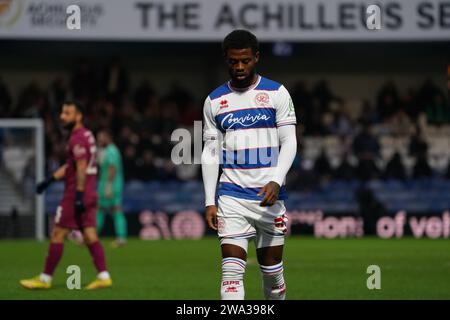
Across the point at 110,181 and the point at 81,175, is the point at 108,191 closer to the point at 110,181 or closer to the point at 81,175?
the point at 110,181

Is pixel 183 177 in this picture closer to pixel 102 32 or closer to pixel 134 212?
pixel 134 212

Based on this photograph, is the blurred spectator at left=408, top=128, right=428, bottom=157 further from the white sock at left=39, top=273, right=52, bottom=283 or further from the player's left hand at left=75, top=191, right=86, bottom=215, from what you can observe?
the white sock at left=39, top=273, right=52, bottom=283

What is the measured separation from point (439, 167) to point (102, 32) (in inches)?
350

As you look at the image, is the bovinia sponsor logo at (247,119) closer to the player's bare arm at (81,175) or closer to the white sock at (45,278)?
the player's bare arm at (81,175)

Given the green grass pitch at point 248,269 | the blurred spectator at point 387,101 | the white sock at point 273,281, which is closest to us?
the white sock at point 273,281

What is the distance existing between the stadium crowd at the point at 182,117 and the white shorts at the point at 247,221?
16.2 m

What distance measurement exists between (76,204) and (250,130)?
4.58 meters

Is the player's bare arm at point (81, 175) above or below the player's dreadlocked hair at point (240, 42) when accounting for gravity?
below

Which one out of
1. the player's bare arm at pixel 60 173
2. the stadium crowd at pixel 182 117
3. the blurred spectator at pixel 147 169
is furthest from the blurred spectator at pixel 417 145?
the player's bare arm at pixel 60 173

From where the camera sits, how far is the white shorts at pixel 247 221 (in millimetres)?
8320

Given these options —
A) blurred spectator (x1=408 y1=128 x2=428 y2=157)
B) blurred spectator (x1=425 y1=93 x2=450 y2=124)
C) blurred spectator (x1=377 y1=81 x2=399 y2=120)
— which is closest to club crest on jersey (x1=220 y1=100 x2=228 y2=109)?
blurred spectator (x1=408 y1=128 x2=428 y2=157)

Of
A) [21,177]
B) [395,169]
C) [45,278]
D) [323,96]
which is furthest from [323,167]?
[45,278]

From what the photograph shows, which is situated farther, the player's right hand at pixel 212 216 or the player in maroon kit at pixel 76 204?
the player in maroon kit at pixel 76 204
